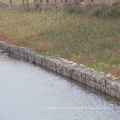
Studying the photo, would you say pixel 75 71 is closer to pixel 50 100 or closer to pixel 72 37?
pixel 50 100

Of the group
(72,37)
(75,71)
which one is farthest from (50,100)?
(72,37)

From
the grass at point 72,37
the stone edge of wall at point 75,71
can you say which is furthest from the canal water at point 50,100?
the grass at point 72,37

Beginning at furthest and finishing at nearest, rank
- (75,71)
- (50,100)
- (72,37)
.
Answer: (72,37)
(75,71)
(50,100)

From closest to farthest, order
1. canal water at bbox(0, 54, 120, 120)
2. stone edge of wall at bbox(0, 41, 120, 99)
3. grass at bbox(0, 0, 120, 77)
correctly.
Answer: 1. canal water at bbox(0, 54, 120, 120)
2. stone edge of wall at bbox(0, 41, 120, 99)
3. grass at bbox(0, 0, 120, 77)

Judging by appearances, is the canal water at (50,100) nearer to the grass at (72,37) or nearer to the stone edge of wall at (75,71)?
the stone edge of wall at (75,71)

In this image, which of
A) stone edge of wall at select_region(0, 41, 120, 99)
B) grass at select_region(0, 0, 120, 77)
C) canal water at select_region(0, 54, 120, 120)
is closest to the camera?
canal water at select_region(0, 54, 120, 120)

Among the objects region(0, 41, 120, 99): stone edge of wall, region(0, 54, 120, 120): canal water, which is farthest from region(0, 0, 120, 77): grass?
region(0, 54, 120, 120): canal water

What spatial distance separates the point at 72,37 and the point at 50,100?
13.1m

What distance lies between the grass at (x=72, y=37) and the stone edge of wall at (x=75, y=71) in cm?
67

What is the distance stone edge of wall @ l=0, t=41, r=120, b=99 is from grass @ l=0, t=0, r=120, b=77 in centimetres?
67

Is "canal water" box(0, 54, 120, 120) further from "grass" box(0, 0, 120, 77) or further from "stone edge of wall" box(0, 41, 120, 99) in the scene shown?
"grass" box(0, 0, 120, 77)

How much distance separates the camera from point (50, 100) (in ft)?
63.1

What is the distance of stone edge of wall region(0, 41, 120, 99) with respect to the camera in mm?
19234

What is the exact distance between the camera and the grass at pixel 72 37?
24609mm
